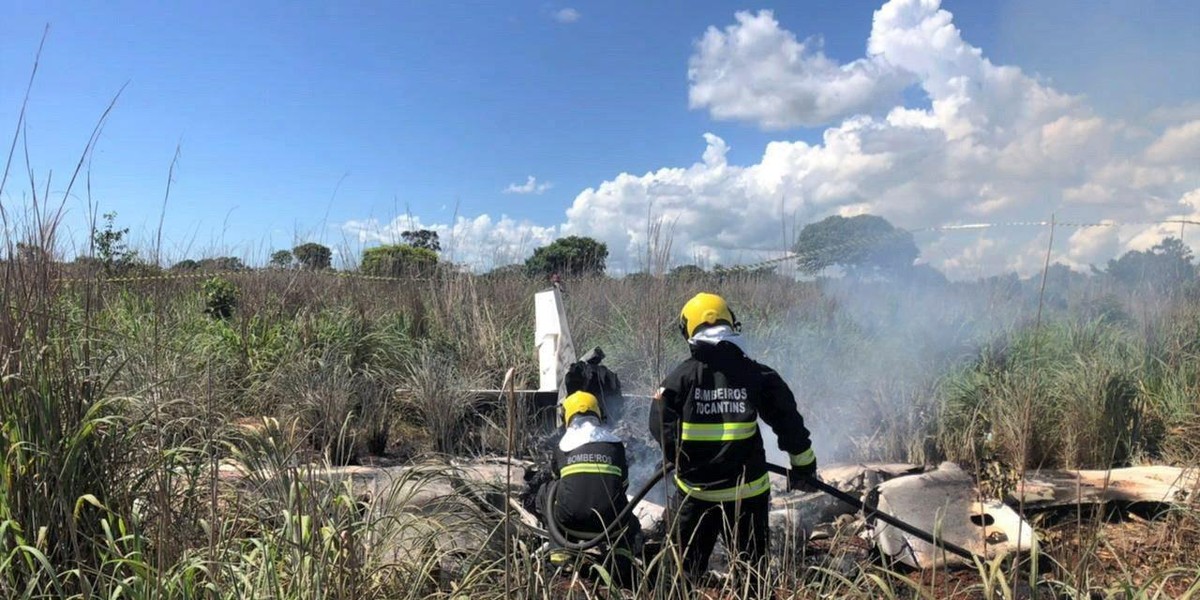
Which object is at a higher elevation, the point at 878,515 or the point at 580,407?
the point at 580,407

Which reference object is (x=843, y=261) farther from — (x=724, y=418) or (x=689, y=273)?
(x=724, y=418)

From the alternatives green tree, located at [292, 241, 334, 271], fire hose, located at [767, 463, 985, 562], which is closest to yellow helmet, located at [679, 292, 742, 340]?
fire hose, located at [767, 463, 985, 562]

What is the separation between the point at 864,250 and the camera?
888 cm

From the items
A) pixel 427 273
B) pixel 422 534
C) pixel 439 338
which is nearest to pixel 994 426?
pixel 422 534

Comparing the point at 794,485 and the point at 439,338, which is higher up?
the point at 439,338

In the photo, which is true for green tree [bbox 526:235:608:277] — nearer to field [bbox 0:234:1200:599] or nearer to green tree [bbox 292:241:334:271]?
field [bbox 0:234:1200:599]

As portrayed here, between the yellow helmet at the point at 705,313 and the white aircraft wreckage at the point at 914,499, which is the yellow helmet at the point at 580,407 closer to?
the white aircraft wreckage at the point at 914,499

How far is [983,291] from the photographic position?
28.1 ft

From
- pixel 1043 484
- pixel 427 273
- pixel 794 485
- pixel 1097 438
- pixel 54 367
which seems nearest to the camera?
pixel 54 367

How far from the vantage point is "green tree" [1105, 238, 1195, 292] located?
9.12 metres

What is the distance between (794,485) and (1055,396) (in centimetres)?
341

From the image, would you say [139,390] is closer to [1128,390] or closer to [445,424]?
Result: [445,424]

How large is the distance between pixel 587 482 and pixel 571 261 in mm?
8256

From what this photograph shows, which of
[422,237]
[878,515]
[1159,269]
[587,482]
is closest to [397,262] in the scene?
[422,237]
